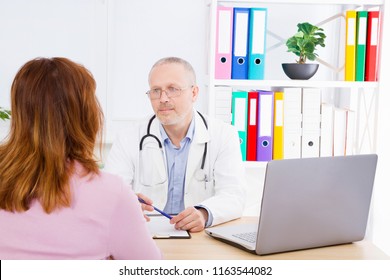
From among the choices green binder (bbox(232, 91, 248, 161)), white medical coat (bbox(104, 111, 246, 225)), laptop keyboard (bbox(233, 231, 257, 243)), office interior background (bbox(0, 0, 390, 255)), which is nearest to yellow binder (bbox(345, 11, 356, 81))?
office interior background (bbox(0, 0, 390, 255))

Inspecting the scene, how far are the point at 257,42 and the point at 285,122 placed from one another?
15.0 inches

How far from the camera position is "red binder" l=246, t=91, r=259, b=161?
2.80 meters

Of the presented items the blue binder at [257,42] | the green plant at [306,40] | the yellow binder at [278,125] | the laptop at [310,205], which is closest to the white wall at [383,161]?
the green plant at [306,40]

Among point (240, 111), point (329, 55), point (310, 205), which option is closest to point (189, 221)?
point (310, 205)

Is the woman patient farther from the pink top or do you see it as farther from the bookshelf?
the bookshelf

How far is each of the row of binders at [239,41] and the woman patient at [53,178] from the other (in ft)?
4.78

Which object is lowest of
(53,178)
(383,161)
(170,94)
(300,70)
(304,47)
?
(383,161)

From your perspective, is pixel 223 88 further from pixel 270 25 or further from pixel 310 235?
pixel 310 235

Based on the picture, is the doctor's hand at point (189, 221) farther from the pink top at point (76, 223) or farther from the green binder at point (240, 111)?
the green binder at point (240, 111)

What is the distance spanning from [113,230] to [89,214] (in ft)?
0.22

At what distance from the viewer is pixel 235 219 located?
202cm

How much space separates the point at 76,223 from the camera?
4.32 ft

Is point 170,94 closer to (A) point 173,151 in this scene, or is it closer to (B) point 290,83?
(A) point 173,151
